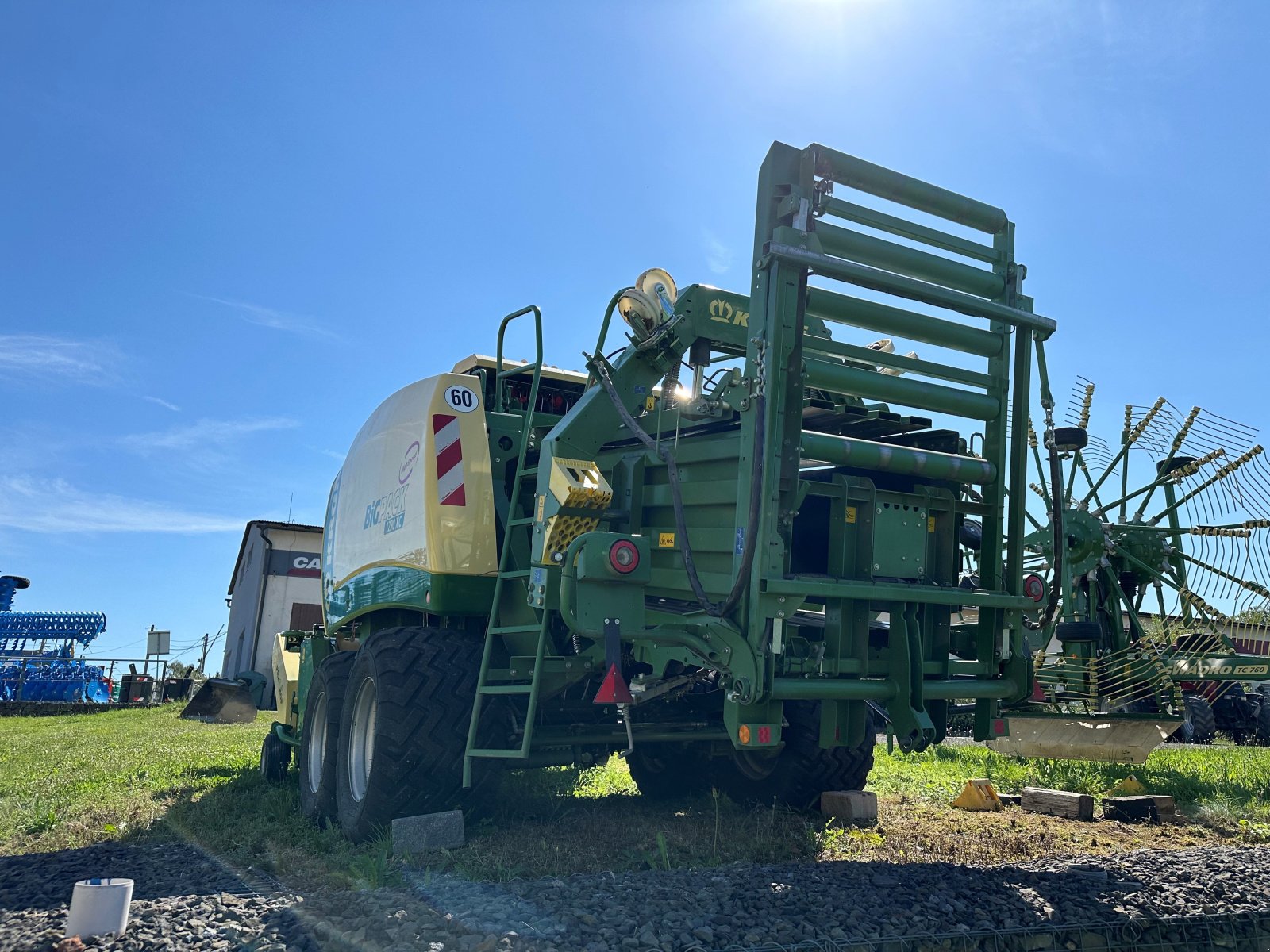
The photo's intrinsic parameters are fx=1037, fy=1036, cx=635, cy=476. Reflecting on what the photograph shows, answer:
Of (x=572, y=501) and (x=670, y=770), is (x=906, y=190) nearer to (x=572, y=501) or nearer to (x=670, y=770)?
(x=572, y=501)

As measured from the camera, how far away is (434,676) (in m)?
5.93

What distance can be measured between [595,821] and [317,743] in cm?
210

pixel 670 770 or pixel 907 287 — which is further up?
pixel 907 287

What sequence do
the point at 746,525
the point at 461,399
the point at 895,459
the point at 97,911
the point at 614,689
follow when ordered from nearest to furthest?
the point at 97,911, the point at 746,525, the point at 614,689, the point at 895,459, the point at 461,399

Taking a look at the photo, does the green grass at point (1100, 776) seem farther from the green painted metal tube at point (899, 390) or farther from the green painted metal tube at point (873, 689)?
the green painted metal tube at point (899, 390)

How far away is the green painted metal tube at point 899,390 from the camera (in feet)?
16.0

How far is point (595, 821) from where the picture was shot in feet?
21.8

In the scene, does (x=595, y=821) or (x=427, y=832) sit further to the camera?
(x=595, y=821)

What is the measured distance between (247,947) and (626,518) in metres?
2.83

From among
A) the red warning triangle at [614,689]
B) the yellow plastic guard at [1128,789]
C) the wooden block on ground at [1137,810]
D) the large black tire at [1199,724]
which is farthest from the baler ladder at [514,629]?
the large black tire at [1199,724]

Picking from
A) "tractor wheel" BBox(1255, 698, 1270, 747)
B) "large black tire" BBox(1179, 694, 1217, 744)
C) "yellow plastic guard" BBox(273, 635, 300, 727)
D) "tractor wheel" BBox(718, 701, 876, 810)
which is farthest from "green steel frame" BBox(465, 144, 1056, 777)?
"tractor wheel" BBox(1255, 698, 1270, 747)

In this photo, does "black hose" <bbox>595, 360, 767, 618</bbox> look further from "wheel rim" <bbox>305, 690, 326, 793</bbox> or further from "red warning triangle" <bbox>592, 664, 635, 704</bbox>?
"wheel rim" <bbox>305, 690, 326, 793</bbox>

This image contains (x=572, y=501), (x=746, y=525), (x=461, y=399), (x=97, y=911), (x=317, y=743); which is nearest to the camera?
(x=97, y=911)

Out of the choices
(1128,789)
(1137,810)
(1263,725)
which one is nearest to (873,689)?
(1137,810)
